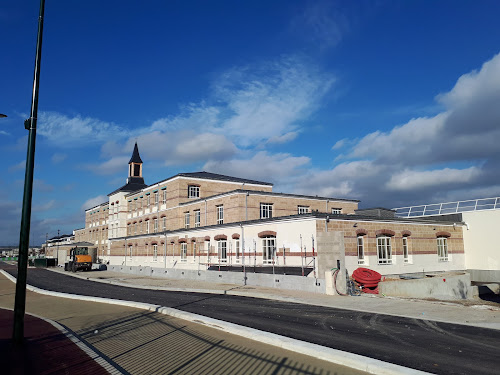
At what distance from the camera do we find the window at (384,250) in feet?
90.4

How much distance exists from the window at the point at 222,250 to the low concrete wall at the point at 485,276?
2134cm

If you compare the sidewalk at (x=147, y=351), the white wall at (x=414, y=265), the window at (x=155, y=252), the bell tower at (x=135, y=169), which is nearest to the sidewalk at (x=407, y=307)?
the sidewalk at (x=147, y=351)

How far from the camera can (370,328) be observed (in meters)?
11.3

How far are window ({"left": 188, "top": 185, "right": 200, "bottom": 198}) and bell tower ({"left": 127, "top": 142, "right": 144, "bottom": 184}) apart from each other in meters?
22.5

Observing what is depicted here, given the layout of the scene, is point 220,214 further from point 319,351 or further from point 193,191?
point 319,351

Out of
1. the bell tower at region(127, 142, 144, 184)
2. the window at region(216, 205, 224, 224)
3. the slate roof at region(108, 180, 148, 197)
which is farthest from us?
the bell tower at region(127, 142, 144, 184)

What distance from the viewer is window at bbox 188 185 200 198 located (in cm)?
4362

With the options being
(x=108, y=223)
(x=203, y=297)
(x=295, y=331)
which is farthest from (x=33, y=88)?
(x=108, y=223)

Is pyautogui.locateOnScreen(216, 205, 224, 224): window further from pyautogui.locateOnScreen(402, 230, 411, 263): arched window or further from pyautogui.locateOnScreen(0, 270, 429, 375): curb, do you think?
pyautogui.locateOnScreen(0, 270, 429, 375): curb

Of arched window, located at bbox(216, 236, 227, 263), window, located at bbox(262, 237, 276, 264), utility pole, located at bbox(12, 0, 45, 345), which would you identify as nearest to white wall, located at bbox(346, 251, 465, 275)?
window, located at bbox(262, 237, 276, 264)

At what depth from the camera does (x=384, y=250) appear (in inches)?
1101

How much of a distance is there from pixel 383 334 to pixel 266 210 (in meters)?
26.3

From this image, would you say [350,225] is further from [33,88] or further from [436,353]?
[33,88]

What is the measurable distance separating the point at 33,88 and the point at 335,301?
45.7ft
